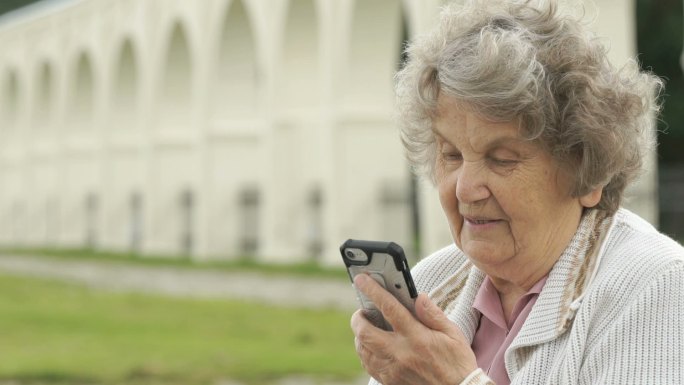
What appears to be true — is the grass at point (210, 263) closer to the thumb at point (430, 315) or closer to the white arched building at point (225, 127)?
the white arched building at point (225, 127)

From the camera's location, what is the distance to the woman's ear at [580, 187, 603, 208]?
2.30 metres

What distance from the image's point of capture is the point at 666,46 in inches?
1080

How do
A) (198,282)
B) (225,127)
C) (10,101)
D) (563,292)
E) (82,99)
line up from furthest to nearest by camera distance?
(10,101) → (82,99) → (225,127) → (198,282) → (563,292)

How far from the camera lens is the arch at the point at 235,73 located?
81.5ft

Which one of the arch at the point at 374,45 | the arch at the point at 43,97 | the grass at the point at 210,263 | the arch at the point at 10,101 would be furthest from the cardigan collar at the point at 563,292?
the arch at the point at 10,101

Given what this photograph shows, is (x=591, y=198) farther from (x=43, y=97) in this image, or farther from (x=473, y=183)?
(x=43, y=97)

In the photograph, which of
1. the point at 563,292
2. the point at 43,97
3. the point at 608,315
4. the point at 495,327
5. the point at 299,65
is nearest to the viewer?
the point at 608,315

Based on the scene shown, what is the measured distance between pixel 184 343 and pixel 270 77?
11.2 metres

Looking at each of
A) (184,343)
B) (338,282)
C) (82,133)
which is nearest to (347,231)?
(338,282)

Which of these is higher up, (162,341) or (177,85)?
(177,85)

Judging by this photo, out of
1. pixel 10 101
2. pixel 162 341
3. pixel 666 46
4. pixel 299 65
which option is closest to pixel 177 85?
pixel 299 65

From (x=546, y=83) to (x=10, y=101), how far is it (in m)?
44.6

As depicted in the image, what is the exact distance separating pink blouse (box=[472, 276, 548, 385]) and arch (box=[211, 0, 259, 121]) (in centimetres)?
2245

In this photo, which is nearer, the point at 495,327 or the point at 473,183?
the point at 473,183
